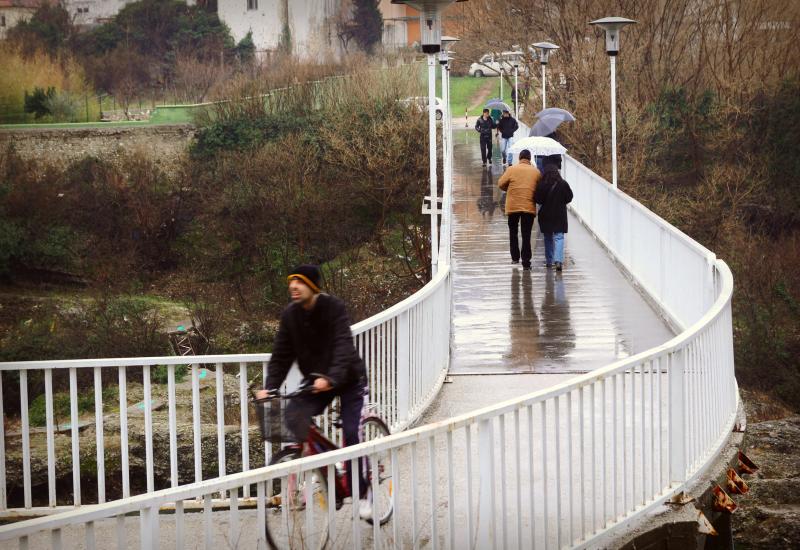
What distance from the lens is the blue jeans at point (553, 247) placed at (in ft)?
63.8

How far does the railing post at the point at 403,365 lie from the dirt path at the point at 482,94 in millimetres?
70524

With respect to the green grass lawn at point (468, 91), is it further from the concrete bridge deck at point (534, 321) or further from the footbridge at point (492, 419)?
the concrete bridge deck at point (534, 321)

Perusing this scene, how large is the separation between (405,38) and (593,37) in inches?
2068

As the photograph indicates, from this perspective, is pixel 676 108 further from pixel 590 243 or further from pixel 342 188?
pixel 590 243

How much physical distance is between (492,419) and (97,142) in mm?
49937

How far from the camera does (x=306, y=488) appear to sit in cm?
A: 587

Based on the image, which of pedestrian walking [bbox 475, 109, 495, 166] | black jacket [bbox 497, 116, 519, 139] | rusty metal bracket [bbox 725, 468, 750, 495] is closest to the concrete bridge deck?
rusty metal bracket [bbox 725, 468, 750, 495]

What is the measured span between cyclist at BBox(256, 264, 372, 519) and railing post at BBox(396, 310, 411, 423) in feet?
8.86

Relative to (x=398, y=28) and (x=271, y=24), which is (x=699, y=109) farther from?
(x=398, y=28)

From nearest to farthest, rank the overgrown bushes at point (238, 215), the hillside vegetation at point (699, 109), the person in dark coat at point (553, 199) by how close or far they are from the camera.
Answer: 1. the person in dark coat at point (553, 199)
2. the overgrown bushes at point (238, 215)
3. the hillside vegetation at point (699, 109)

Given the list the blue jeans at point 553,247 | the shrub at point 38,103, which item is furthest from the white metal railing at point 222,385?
the shrub at point 38,103

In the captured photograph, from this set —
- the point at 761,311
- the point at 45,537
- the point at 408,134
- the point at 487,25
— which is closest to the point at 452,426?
the point at 45,537

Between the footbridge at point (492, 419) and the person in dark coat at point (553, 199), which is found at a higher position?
the person in dark coat at point (553, 199)

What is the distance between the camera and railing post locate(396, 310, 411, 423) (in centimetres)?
1029
